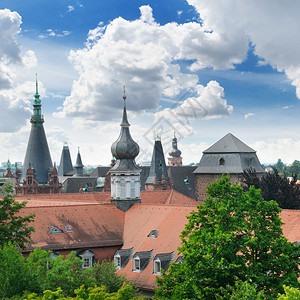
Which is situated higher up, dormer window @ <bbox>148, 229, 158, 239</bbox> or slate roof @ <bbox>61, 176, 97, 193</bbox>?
slate roof @ <bbox>61, 176, 97, 193</bbox>

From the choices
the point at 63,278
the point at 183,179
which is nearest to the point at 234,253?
the point at 63,278

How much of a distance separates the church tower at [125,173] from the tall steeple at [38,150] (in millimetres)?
44773

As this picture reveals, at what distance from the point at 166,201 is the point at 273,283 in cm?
4158

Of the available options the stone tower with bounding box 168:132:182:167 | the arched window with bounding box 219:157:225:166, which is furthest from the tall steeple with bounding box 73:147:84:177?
the stone tower with bounding box 168:132:182:167

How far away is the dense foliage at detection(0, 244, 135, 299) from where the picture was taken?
25766 millimetres

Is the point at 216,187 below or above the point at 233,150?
below

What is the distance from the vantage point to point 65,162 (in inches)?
4894

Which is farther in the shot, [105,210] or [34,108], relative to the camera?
[34,108]

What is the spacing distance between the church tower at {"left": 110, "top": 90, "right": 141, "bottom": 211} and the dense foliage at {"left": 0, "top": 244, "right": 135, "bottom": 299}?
13871mm

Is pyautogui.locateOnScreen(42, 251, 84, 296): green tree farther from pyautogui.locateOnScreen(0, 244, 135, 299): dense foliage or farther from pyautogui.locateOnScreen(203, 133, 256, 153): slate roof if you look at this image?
pyautogui.locateOnScreen(203, 133, 256, 153): slate roof

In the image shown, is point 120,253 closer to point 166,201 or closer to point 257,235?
point 257,235

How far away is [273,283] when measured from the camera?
76.4 feet

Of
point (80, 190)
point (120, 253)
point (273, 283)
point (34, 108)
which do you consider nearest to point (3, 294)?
point (273, 283)

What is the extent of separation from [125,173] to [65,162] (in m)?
78.7
